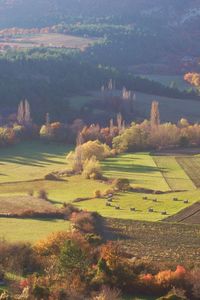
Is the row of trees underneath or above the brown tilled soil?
above

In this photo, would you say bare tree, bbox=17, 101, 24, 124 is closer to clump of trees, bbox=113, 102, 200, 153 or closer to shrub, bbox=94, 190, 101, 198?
clump of trees, bbox=113, 102, 200, 153

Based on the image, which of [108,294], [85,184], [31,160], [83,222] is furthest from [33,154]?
[108,294]

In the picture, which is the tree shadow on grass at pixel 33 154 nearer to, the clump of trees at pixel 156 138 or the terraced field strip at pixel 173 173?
the clump of trees at pixel 156 138

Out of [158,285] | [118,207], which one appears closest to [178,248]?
[158,285]

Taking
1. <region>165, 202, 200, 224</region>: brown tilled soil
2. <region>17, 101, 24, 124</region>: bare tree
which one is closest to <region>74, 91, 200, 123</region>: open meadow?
<region>17, 101, 24, 124</region>: bare tree

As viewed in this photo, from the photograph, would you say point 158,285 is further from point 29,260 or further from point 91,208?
point 91,208

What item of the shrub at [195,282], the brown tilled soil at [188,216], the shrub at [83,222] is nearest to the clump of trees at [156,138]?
the brown tilled soil at [188,216]
